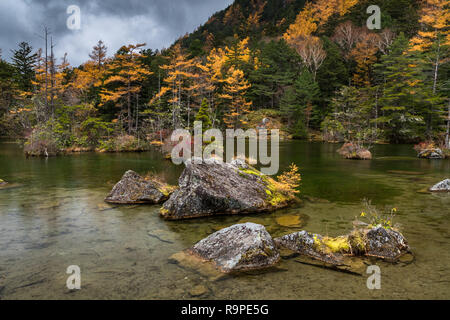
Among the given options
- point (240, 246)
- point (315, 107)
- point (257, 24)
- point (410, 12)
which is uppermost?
point (257, 24)

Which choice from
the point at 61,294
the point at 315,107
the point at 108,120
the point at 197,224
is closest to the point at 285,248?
the point at 197,224

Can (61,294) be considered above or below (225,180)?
below

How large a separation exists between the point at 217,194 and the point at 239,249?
9.51 ft

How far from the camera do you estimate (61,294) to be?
12.4 ft

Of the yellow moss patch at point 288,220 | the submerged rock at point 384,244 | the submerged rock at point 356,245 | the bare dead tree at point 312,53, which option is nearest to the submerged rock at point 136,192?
the yellow moss patch at point 288,220

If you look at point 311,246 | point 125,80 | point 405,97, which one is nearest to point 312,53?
point 405,97

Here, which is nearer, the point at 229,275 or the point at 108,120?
the point at 229,275

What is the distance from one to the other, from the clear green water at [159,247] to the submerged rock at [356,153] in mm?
10057

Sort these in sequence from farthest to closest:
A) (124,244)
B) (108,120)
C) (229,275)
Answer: (108,120) → (124,244) → (229,275)

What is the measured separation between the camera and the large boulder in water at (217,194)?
7379 mm

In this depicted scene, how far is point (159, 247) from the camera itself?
5.45 m

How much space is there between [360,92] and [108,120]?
32.9m
